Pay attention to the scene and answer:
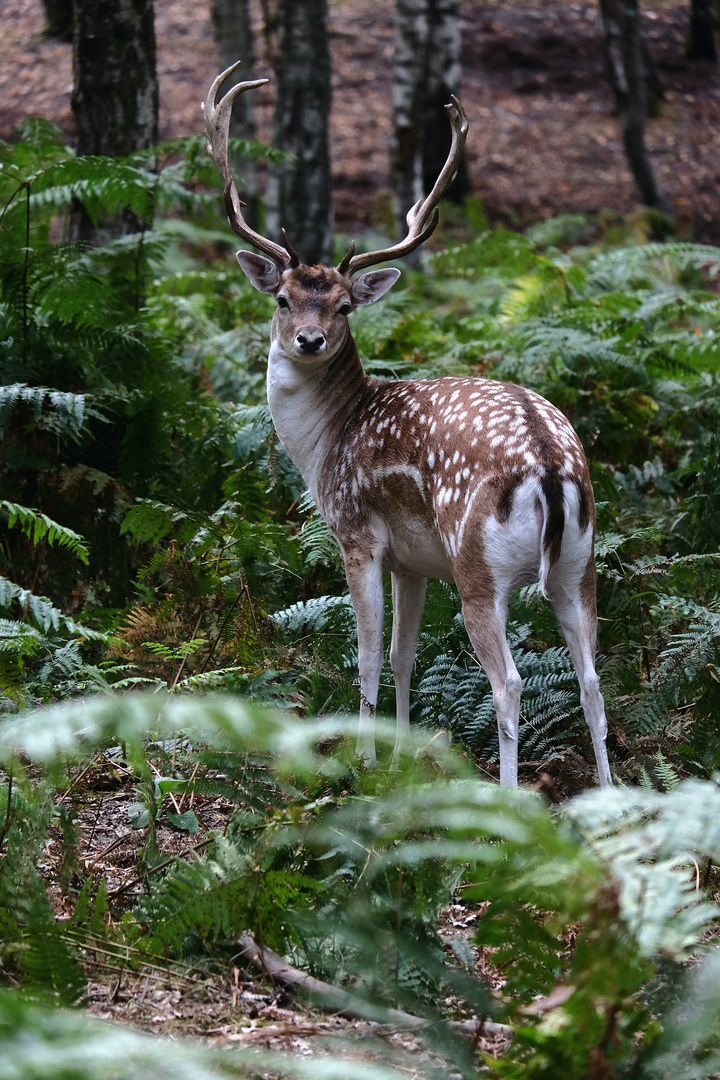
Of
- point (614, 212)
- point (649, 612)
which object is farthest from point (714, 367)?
point (614, 212)

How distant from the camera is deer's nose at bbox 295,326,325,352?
5371mm

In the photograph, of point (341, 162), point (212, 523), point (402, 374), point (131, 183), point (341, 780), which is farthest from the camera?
point (341, 162)

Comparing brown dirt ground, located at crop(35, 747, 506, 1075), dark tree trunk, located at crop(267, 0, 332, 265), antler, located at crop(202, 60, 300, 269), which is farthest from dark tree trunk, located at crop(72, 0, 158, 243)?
brown dirt ground, located at crop(35, 747, 506, 1075)

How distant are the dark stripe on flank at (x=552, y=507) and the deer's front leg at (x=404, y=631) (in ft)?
3.89

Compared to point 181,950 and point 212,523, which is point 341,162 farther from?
point 181,950

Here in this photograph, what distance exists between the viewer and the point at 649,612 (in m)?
5.48

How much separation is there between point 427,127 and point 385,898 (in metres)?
14.7

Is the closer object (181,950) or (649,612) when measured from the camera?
(181,950)

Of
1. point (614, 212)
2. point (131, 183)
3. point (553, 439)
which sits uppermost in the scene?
point (131, 183)

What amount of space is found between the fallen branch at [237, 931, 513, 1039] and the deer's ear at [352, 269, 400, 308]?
362 cm

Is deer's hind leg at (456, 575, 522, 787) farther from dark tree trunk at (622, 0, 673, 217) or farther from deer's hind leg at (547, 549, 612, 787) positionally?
dark tree trunk at (622, 0, 673, 217)

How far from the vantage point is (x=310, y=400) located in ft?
18.6

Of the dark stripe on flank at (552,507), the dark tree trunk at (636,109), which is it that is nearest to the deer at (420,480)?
the dark stripe on flank at (552,507)

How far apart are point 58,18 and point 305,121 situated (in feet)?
58.4
